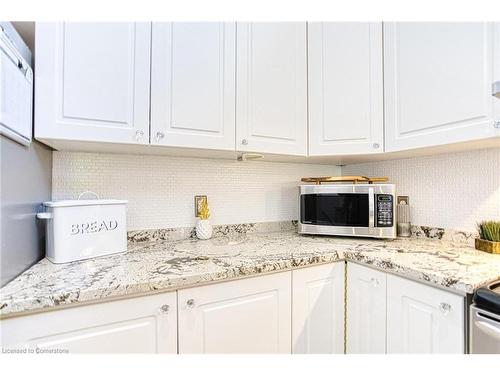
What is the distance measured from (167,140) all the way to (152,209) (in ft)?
1.51

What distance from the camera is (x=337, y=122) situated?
4.72 feet

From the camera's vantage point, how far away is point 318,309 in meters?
1.17

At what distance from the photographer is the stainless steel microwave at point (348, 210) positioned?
4.59ft

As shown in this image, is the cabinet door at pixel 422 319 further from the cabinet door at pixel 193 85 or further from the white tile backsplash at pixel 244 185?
the cabinet door at pixel 193 85

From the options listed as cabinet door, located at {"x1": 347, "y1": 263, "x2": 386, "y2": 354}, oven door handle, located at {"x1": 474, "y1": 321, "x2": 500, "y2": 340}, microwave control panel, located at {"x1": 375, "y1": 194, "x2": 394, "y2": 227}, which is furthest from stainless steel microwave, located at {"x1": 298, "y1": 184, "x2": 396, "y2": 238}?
oven door handle, located at {"x1": 474, "y1": 321, "x2": 500, "y2": 340}

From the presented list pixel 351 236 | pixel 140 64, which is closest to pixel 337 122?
pixel 351 236

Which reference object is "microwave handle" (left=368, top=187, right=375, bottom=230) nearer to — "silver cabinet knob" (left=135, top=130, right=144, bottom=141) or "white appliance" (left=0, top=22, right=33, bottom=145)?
"silver cabinet knob" (left=135, top=130, right=144, bottom=141)

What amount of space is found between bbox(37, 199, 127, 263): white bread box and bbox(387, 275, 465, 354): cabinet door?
1.10 m

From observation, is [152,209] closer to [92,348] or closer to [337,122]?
[92,348]

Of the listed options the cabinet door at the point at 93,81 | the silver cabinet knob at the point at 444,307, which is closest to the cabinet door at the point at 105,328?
the cabinet door at the point at 93,81

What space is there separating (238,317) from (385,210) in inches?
35.5

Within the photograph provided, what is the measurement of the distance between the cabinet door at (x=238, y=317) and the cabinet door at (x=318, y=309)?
5 cm

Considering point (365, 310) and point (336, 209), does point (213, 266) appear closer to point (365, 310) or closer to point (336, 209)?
point (365, 310)

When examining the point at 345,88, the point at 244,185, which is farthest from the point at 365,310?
the point at 345,88
